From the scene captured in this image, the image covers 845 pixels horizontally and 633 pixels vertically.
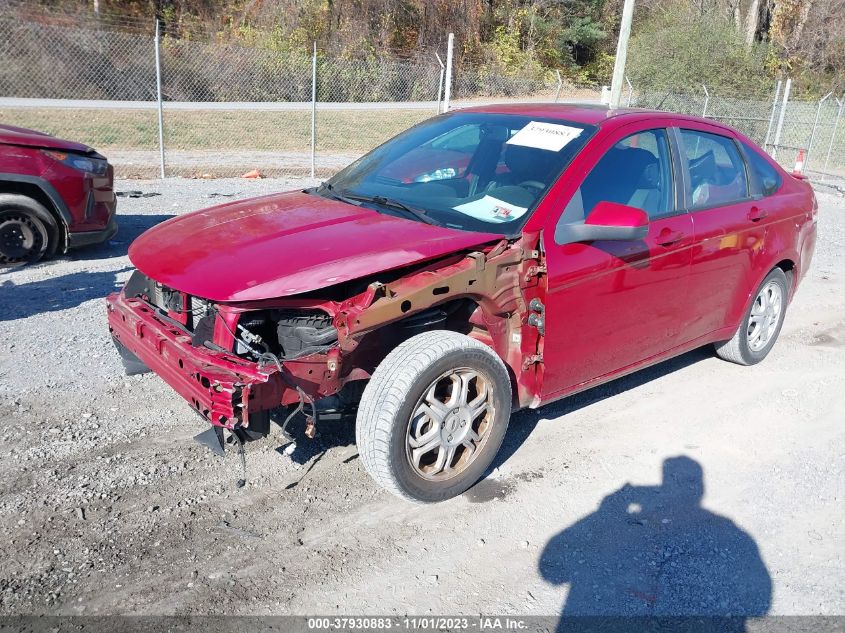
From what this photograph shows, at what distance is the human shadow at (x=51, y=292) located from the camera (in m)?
5.99

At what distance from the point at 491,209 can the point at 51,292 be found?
4.37 m

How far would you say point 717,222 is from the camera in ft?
15.3

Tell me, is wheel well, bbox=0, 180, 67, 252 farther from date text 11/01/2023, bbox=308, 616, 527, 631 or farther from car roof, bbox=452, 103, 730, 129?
date text 11/01/2023, bbox=308, 616, 527, 631

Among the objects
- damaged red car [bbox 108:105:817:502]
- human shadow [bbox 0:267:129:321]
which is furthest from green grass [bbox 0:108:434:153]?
damaged red car [bbox 108:105:817:502]

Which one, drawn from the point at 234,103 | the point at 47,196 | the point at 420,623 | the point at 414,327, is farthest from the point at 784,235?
the point at 234,103

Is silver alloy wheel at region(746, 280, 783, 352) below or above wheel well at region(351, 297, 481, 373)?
below

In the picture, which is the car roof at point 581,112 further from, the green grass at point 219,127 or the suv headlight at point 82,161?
the green grass at point 219,127

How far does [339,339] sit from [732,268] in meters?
2.92

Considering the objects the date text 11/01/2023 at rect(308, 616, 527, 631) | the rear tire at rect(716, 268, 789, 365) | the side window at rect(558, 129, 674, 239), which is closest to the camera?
the date text 11/01/2023 at rect(308, 616, 527, 631)

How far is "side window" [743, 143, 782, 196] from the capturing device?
523cm

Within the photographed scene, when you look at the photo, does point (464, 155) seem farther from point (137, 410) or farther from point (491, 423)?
point (137, 410)

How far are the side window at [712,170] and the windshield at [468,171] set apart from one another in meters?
0.90

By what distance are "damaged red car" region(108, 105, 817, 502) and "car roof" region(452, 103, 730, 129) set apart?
0.8 inches

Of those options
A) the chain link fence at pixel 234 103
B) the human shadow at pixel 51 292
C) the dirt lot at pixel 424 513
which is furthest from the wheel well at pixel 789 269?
the chain link fence at pixel 234 103
